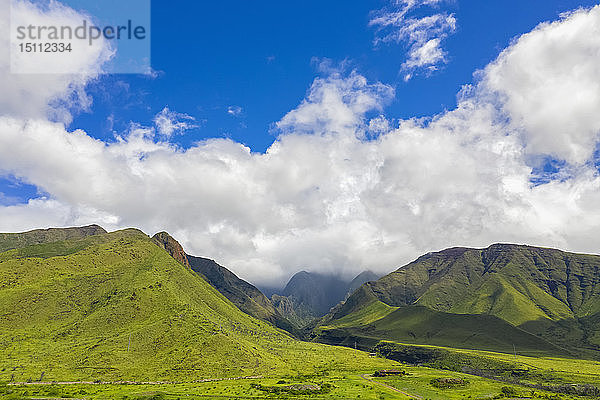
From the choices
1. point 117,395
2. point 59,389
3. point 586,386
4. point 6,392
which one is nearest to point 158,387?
point 117,395

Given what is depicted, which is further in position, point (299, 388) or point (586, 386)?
point (586, 386)

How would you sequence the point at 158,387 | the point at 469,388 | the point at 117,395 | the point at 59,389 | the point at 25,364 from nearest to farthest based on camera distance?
the point at 117,395 < the point at 59,389 < the point at 158,387 < the point at 469,388 < the point at 25,364

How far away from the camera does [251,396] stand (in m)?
140

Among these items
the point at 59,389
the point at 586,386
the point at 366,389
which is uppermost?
the point at 59,389

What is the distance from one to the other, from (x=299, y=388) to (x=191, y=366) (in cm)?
6874

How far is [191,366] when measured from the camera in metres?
194

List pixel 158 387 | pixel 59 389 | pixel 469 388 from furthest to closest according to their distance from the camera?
pixel 469 388
pixel 158 387
pixel 59 389

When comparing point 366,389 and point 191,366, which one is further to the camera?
point 191,366

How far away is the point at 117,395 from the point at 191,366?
58.0 metres

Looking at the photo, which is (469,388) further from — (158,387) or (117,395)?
Result: (117,395)

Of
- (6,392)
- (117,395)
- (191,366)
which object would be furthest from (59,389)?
(191,366)

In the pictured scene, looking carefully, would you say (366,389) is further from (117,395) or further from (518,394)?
(117,395)

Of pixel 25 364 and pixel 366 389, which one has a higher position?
pixel 25 364

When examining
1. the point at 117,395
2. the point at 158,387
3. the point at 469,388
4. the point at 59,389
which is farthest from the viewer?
the point at 469,388
